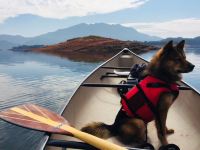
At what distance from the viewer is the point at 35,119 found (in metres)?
5.91

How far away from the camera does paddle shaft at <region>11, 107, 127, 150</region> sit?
4.45 m

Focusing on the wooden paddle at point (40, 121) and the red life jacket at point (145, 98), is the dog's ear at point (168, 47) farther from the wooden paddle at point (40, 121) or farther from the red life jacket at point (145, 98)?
the wooden paddle at point (40, 121)

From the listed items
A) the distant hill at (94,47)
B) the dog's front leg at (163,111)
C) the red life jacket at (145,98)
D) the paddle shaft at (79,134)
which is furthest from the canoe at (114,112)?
the distant hill at (94,47)

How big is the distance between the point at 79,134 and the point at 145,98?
190 centimetres

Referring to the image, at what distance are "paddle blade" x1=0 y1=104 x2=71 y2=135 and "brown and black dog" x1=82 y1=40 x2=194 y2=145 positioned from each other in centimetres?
88

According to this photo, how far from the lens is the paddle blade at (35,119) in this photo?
5.52 meters

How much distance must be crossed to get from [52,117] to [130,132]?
1604 millimetres

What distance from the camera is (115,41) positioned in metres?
112

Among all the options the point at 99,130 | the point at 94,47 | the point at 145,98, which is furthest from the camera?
the point at 94,47

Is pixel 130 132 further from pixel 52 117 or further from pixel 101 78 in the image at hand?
pixel 101 78

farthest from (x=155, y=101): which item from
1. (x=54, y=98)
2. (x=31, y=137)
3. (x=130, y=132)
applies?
(x=54, y=98)

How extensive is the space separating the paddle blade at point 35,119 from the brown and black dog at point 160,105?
885mm

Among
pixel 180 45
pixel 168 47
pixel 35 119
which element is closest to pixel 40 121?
pixel 35 119

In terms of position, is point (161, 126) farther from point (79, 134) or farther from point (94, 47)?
point (94, 47)
